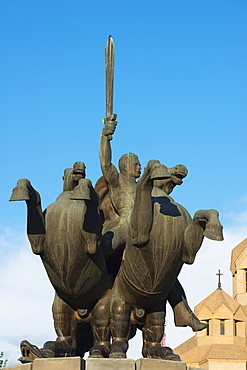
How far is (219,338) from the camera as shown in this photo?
51.5 metres

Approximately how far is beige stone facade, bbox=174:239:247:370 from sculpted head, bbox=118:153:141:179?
4051cm

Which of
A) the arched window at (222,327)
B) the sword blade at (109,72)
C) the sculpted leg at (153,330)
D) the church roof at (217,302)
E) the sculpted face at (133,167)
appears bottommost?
the sculpted leg at (153,330)

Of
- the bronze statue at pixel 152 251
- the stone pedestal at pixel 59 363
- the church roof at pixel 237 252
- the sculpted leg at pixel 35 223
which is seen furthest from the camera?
the church roof at pixel 237 252

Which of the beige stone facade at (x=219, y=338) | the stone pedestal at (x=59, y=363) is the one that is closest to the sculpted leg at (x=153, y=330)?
the stone pedestal at (x=59, y=363)

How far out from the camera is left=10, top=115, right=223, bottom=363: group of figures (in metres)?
8.91

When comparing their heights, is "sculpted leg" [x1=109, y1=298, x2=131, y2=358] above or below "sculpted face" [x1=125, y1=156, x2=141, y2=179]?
below

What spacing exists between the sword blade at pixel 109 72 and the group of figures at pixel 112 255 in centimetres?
20

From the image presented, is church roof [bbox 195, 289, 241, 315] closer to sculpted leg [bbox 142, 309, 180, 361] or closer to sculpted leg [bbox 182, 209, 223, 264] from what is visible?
sculpted leg [bbox 142, 309, 180, 361]

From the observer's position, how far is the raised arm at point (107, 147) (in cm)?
998

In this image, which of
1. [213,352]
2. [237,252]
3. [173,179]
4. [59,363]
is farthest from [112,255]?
[237,252]

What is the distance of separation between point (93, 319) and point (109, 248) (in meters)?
0.94

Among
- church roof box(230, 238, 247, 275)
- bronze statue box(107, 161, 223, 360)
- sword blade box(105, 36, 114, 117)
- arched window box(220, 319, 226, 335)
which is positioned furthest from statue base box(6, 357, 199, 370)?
church roof box(230, 238, 247, 275)

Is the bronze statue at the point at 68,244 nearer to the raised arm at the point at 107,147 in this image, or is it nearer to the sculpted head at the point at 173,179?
the raised arm at the point at 107,147

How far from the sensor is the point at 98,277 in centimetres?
930
